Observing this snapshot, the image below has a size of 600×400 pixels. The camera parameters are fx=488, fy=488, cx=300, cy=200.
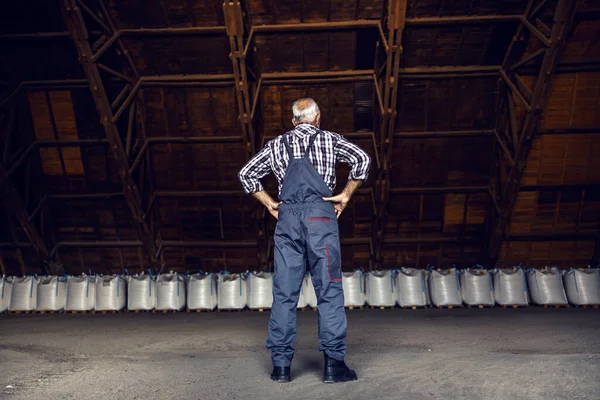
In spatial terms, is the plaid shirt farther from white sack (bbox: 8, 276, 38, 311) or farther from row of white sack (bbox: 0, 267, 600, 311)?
white sack (bbox: 8, 276, 38, 311)

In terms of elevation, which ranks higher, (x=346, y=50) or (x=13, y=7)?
(x=13, y=7)

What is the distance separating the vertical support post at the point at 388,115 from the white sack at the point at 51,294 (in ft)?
24.7

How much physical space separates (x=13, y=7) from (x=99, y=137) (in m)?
3.11

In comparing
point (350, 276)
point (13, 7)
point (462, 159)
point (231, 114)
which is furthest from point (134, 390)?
point (462, 159)

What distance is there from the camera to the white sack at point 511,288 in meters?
10.6

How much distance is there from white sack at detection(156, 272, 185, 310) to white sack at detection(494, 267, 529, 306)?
6978mm

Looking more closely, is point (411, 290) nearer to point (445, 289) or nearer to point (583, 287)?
point (445, 289)

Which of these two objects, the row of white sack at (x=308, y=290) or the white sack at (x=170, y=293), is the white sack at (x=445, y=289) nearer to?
the row of white sack at (x=308, y=290)

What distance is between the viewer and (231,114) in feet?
36.4

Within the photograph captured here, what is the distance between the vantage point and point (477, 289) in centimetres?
1069

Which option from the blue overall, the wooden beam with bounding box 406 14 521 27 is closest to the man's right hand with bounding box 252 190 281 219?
the blue overall

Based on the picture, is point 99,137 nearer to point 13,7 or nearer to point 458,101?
point 13,7

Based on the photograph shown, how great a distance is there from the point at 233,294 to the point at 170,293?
1442mm

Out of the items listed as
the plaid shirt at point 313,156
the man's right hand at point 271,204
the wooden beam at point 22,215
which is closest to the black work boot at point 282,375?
the man's right hand at point 271,204
